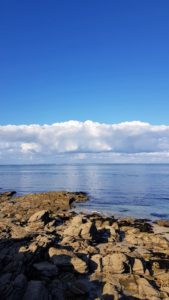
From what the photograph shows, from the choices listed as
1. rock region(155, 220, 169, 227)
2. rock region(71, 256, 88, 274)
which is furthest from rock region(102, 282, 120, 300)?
rock region(155, 220, 169, 227)

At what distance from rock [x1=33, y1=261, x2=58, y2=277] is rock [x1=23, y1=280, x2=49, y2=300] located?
4.27 m

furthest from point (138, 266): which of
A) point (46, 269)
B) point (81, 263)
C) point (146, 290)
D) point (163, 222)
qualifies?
point (163, 222)

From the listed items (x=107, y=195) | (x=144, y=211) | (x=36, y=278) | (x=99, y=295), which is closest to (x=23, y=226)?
(x=36, y=278)

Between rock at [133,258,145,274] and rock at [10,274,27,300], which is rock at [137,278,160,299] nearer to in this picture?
rock at [133,258,145,274]

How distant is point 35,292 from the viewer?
17969 mm

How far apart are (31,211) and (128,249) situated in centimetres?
2672

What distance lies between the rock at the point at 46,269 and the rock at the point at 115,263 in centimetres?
414

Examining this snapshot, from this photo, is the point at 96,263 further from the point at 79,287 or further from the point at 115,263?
the point at 79,287

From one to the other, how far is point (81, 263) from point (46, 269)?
291 centimetres

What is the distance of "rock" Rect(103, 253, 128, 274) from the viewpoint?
2486 cm

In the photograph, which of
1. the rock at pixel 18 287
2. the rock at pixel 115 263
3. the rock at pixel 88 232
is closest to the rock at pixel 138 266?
the rock at pixel 115 263

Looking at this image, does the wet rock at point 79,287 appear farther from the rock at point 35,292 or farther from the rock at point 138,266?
the rock at point 138,266

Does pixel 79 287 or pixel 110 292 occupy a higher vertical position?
pixel 79 287

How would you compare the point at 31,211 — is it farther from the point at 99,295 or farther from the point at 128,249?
the point at 99,295
